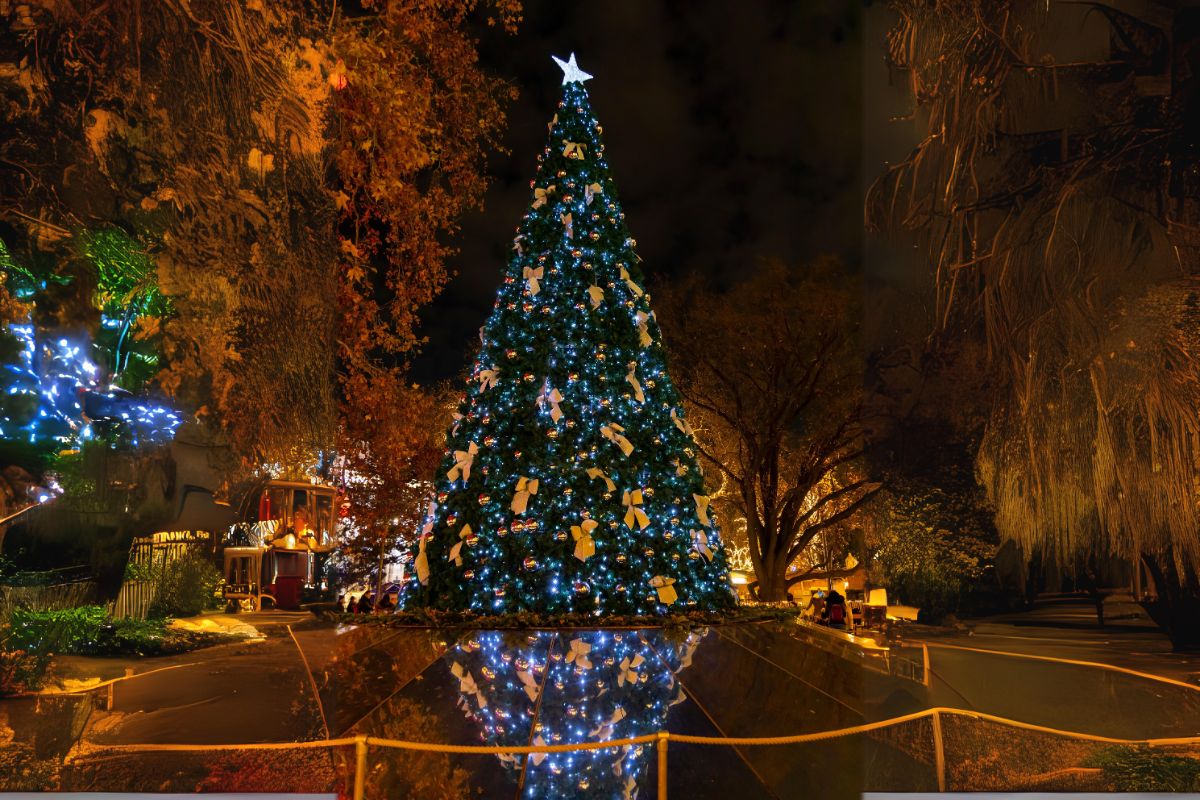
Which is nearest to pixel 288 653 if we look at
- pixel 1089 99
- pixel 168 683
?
pixel 168 683

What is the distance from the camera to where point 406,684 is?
4777 mm

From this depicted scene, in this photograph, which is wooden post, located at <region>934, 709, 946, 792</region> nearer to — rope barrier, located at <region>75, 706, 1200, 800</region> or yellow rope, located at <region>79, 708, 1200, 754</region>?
rope barrier, located at <region>75, 706, 1200, 800</region>

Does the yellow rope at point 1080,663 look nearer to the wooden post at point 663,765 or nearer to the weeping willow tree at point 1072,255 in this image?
the weeping willow tree at point 1072,255

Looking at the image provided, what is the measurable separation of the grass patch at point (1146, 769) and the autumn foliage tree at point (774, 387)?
9.25 meters

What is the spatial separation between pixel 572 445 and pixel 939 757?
3566 mm

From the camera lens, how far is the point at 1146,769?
16.0ft

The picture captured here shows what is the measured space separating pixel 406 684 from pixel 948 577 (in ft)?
12.0

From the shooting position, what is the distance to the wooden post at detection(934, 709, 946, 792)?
445 cm

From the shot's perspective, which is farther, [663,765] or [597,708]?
[597,708]

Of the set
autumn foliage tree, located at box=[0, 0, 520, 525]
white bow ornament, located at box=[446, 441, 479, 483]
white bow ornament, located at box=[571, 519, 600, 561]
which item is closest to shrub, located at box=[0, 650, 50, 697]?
autumn foliage tree, located at box=[0, 0, 520, 525]

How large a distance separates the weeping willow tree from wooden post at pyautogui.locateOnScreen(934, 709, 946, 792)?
1769 millimetres

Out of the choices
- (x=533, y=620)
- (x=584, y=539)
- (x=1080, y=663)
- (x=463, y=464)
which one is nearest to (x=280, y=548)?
(x=463, y=464)

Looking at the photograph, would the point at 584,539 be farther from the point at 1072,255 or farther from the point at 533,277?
the point at 1072,255

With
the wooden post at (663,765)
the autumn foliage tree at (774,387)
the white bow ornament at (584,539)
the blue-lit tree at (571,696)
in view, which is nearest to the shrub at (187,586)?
the blue-lit tree at (571,696)
